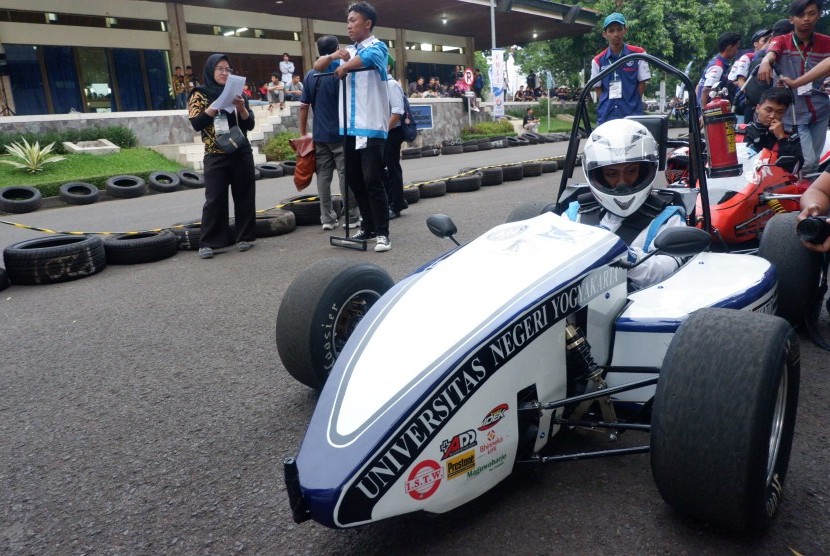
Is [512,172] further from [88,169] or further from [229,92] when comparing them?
[88,169]

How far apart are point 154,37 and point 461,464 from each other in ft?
77.6

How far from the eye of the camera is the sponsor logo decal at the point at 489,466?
73.4 inches

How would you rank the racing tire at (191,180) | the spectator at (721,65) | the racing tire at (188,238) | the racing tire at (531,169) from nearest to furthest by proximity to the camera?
the racing tire at (188,238) < the spectator at (721,65) < the racing tire at (531,169) < the racing tire at (191,180)

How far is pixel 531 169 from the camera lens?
10.9 meters

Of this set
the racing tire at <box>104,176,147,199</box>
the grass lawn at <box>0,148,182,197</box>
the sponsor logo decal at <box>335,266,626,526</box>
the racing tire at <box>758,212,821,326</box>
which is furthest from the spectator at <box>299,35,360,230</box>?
the grass lawn at <box>0,148,182,197</box>

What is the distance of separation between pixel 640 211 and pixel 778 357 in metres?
1.33

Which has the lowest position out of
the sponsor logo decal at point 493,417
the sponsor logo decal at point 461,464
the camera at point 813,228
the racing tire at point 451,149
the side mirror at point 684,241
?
the sponsor logo decal at point 461,464

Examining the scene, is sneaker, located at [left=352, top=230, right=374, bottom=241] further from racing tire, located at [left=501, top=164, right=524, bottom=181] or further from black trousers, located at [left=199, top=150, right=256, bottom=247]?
racing tire, located at [left=501, top=164, right=524, bottom=181]

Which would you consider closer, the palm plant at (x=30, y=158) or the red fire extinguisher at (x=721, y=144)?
the red fire extinguisher at (x=721, y=144)

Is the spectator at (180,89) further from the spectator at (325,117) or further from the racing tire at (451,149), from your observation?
the spectator at (325,117)

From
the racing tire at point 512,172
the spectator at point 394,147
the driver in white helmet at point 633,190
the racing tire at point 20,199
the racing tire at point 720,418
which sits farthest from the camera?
the racing tire at point 20,199

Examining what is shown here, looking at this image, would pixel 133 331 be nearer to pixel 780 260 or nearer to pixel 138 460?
pixel 138 460

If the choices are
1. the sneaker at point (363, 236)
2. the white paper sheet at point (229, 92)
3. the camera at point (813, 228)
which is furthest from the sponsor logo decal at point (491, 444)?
the white paper sheet at point (229, 92)

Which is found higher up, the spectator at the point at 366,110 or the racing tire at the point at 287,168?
the spectator at the point at 366,110
